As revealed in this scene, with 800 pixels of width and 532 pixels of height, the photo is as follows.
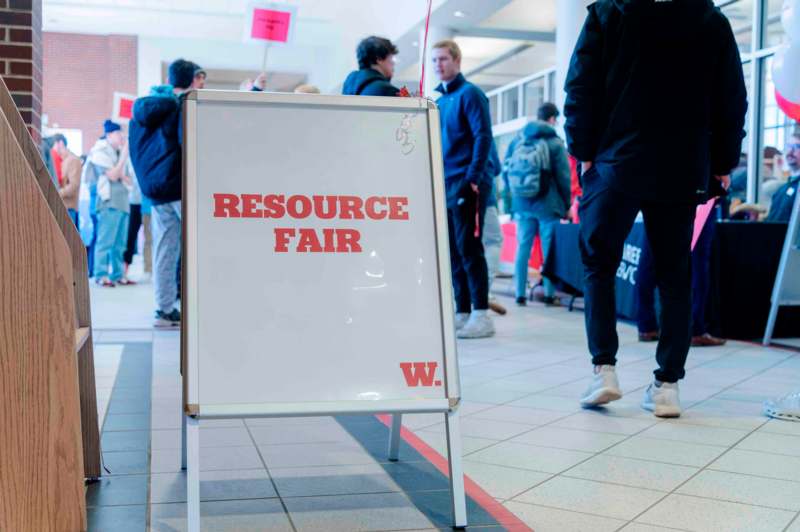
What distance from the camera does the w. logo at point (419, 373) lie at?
2.28 metres

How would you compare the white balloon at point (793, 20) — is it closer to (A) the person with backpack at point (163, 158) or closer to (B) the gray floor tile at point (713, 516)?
(B) the gray floor tile at point (713, 516)

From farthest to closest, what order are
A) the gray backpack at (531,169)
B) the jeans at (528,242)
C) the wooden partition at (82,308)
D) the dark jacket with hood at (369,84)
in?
1. the jeans at (528,242)
2. the gray backpack at (531,169)
3. the dark jacket with hood at (369,84)
4. the wooden partition at (82,308)

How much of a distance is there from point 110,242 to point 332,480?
25.3ft

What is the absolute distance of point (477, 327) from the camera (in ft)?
18.9

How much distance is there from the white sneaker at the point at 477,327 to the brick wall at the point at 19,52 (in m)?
3.00

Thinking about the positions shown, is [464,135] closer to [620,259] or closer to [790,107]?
[790,107]

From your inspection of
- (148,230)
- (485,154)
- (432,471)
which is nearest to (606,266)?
(432,471)

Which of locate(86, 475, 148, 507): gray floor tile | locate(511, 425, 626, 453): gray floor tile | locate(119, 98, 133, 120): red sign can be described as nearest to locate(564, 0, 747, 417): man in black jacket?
locate(511, 425, 626, 453): gray floor tile

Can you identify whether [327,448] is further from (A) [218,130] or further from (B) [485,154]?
(B) [485,154]

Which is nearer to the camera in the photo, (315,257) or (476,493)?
(315,257)

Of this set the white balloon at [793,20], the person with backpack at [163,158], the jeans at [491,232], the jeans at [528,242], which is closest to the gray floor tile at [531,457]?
the white balloon at [793,20]

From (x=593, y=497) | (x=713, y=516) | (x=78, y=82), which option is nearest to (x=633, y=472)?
(x=593, y=497)

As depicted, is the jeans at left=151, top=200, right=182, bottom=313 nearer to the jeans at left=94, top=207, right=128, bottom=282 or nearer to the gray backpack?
the gray backpack

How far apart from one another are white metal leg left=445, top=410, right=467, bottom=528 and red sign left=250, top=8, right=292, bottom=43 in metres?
5.22
